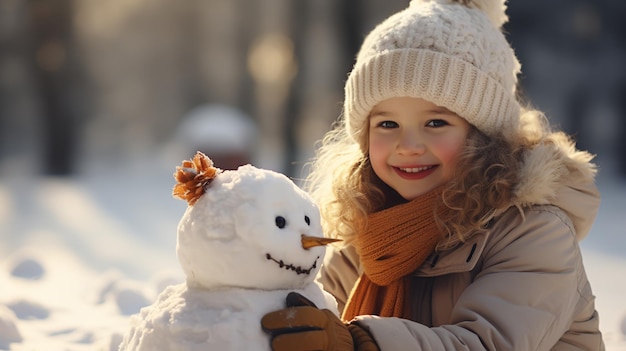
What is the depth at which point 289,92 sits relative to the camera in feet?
27.5

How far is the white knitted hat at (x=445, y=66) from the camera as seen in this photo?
2.13 m

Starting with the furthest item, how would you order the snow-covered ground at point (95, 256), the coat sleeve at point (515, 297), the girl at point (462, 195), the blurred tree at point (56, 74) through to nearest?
the blurred tree at point (56, 74) < the snow-covered ground at point (95, 256) < the girl at point (462, 195) < the coat sleeve at point (515, 297)

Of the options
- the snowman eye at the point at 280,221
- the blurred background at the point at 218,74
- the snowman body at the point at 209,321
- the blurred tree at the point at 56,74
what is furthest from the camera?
the blurred tree at the point at 56,74

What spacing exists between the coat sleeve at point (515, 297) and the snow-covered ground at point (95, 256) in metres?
0.86

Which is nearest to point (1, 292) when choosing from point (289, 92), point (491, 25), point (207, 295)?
point (207, 295)

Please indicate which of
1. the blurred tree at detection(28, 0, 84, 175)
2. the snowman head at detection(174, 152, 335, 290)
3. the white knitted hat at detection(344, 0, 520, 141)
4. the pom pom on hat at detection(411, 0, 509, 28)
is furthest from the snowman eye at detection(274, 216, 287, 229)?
the blurred tree at detection(28, 0, 84, 175)

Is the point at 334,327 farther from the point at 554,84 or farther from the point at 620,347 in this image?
the point at 554,84

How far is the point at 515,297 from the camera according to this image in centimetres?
181

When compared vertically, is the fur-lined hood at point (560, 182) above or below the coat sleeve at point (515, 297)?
above

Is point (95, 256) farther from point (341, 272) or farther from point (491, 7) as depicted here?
point (491, 7)

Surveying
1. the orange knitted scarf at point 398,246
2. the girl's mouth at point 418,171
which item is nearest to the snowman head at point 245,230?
the orange knitted scarf at point 398,246

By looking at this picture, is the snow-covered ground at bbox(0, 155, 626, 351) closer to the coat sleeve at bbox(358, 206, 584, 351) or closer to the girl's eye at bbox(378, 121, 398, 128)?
the coat sleeve at bbox(358, 206, 584, 351)

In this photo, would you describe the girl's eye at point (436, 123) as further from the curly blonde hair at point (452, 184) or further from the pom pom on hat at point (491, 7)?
the pom pom on hat at point (491, 7)

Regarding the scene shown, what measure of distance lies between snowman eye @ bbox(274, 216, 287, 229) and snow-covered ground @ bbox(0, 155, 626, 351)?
35.0 inches
